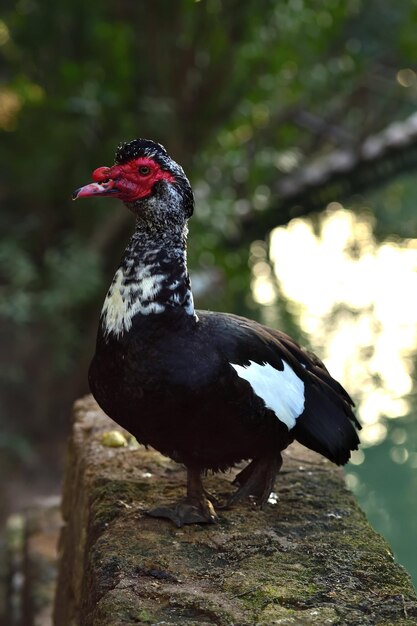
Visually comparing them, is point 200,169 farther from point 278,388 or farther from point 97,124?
point 278,388

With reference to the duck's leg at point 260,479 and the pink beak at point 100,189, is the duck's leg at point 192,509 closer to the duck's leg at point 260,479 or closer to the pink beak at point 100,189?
the duck's leg at point 260,479

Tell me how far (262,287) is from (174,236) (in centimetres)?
477

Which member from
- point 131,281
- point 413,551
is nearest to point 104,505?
point 131,281

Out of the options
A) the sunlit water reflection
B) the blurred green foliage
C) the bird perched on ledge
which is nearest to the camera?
the bird perched on ledge

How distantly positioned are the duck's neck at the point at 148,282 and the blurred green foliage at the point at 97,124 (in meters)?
2.79

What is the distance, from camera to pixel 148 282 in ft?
7.30

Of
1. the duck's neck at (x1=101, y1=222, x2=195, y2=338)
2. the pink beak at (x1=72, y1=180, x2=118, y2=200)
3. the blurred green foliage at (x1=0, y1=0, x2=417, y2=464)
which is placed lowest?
the duck's neck at (x1=101, y1=222, x2=195, y2=338)

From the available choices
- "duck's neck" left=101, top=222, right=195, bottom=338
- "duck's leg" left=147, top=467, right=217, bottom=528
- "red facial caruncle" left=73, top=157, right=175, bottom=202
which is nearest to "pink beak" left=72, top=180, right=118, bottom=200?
"red facial caruncle" left=73, top=157, right=175, bottom=202

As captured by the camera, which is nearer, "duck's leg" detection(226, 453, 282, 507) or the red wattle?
the red wattle

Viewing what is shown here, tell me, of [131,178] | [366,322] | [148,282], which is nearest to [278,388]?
[148,282]

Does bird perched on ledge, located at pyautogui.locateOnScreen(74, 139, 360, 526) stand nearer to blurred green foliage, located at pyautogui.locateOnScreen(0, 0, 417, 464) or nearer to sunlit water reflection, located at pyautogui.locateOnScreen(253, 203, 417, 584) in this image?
blurred green foliage, located at pyautogui.locateOnScreen(0, 0, 417, 464)

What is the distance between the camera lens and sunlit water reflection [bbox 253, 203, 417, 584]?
18.9ft

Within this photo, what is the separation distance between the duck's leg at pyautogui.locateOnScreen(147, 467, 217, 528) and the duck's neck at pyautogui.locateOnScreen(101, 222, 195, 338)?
0.41 m

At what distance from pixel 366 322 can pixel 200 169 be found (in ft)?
7.29
